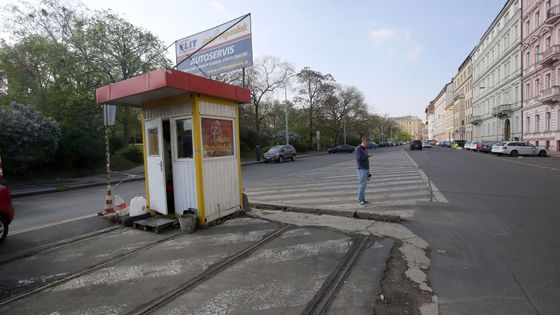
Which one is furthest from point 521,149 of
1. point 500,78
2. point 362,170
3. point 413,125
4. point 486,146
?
point 413,125

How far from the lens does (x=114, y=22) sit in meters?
25.7

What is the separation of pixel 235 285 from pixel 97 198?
9.82 metres

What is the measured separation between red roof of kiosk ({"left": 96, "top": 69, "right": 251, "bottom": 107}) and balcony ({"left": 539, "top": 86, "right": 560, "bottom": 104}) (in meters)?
38.8

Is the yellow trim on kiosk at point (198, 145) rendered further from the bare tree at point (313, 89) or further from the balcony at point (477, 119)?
the balcony at point (477, 119)

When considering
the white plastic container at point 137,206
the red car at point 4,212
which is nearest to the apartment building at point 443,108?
the white plastic container at point 137,206

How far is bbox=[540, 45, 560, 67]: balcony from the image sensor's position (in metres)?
31.3

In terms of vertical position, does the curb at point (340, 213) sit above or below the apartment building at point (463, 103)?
below

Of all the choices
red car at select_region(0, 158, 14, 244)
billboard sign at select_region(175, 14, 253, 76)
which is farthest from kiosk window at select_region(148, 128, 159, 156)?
billboard sign at select_region(175, 14, 253, 76)

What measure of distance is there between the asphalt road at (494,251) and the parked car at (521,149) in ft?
80.5

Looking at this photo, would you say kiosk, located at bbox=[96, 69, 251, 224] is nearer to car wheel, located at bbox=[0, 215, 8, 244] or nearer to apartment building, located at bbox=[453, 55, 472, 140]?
car wheel, located at bbox=[0, 215, 8, 244]

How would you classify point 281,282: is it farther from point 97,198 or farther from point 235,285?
point 97,198

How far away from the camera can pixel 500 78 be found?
50.8 meters

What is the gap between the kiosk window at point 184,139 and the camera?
21.0ft

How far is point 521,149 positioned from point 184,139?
33.8 metres
